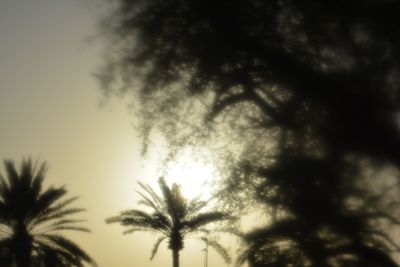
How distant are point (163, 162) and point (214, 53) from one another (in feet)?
7.62

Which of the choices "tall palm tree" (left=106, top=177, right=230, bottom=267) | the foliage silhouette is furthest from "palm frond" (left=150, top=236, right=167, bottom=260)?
the foliage silhouette

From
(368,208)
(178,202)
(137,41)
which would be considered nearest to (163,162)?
(137,41)

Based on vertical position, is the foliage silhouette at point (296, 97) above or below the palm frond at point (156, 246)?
below

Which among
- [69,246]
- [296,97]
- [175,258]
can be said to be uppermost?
[175,258]

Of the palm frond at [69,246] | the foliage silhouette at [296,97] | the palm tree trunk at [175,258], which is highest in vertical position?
the palm tree trunk at [175,258]

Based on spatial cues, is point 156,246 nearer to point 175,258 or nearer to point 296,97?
point 175,258

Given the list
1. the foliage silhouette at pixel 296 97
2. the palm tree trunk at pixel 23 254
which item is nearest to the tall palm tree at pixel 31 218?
the palm tree trunk at pixel 23 254

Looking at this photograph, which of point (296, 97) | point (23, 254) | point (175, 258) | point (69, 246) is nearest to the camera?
point (296, 97)

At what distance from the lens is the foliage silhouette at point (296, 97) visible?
29.8ft

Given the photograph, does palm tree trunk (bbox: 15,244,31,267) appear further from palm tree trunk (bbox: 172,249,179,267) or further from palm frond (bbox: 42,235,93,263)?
palm tree trunk (bbox: 172,249,179,267)

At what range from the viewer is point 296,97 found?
941 centimetres

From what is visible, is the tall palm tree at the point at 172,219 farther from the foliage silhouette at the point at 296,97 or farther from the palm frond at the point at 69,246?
the foliage silhouette at the point at 296,97

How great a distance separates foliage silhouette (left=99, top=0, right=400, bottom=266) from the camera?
29.8 feet

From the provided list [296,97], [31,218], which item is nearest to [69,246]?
[31,218]
